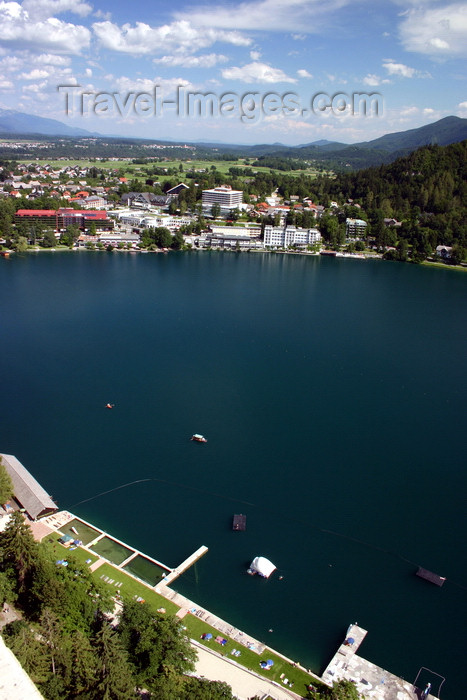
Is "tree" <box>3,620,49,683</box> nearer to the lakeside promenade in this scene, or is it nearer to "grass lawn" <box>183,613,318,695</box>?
the lakeside promenade

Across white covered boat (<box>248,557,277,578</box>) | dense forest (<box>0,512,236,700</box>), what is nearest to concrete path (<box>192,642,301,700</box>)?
dense forest (<box>0,512,236,700</box>)

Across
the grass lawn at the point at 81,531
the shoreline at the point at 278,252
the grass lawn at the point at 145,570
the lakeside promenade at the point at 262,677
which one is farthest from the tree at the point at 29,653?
the shoreline at the point at 278,252

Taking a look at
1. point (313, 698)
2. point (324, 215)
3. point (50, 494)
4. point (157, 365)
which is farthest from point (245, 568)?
point (324, 215)

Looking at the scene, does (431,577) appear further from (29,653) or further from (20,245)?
(20,245)

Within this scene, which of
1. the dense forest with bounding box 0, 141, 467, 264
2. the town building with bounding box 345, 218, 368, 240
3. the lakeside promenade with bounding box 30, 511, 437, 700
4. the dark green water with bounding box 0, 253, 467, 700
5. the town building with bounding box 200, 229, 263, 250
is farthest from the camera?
the town building with bounding box 345, 218, 368, 240

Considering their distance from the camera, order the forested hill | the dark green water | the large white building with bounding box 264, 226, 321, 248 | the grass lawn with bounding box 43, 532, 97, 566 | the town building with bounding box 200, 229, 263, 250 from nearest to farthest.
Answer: the dark green water, the grass lawn with bounding box 43, 532, 97, 566, the town building with bounding box 200, 229, 263, 250, the large white building with bounding box 264, 226, 321, 248, the forested hill

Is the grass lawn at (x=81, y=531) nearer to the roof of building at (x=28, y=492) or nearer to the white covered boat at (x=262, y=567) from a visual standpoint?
the roof of building at (x=28, y=492)
